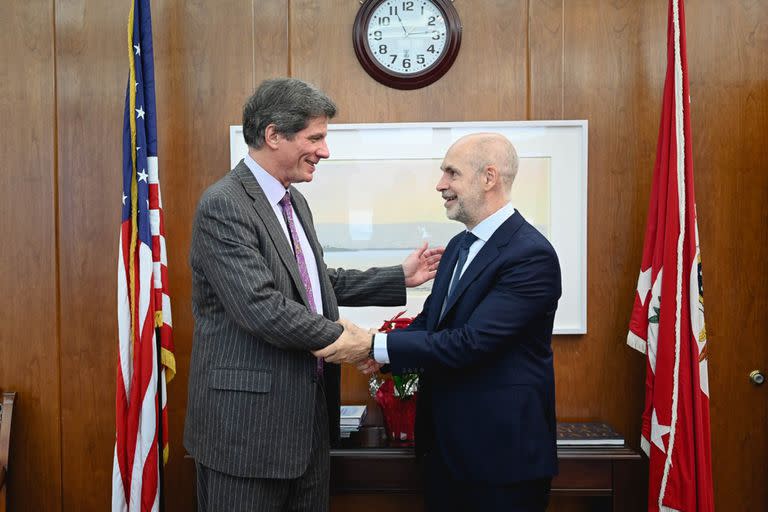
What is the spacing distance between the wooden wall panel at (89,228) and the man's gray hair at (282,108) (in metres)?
1.06

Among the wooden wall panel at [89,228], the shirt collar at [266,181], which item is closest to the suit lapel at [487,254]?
the shirt collar at [266,181]

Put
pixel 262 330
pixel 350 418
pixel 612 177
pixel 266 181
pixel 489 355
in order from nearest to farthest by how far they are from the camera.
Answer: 1. pixel 262 330
2. pixel 489 355
3. pixel 266 181
4. pixel 350 418
5. pixel 612 177

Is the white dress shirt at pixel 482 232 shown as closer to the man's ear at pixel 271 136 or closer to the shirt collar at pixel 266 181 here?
the shirt collar at pixel 266 181

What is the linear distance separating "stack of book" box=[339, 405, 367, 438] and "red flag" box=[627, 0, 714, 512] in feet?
3.75

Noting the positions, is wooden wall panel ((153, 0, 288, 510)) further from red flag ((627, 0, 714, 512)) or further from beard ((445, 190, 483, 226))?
red flag ((627, 0, 714, 512))

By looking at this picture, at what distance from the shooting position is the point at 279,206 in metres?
2.18

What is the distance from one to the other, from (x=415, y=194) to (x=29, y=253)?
1709mm

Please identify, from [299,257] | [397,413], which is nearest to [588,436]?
[397,413]

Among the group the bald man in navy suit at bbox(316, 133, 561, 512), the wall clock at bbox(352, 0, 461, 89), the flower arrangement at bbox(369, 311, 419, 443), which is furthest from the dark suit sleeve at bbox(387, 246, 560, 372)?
the wall clock at bbox(352, 0, 461, 89)

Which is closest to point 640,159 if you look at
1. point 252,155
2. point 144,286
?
point 252,155

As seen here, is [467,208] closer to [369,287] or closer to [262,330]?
[369,287]

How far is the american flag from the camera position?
2424mm

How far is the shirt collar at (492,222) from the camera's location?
2.13 meters

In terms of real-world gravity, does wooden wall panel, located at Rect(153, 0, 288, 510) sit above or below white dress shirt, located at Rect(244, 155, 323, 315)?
above
